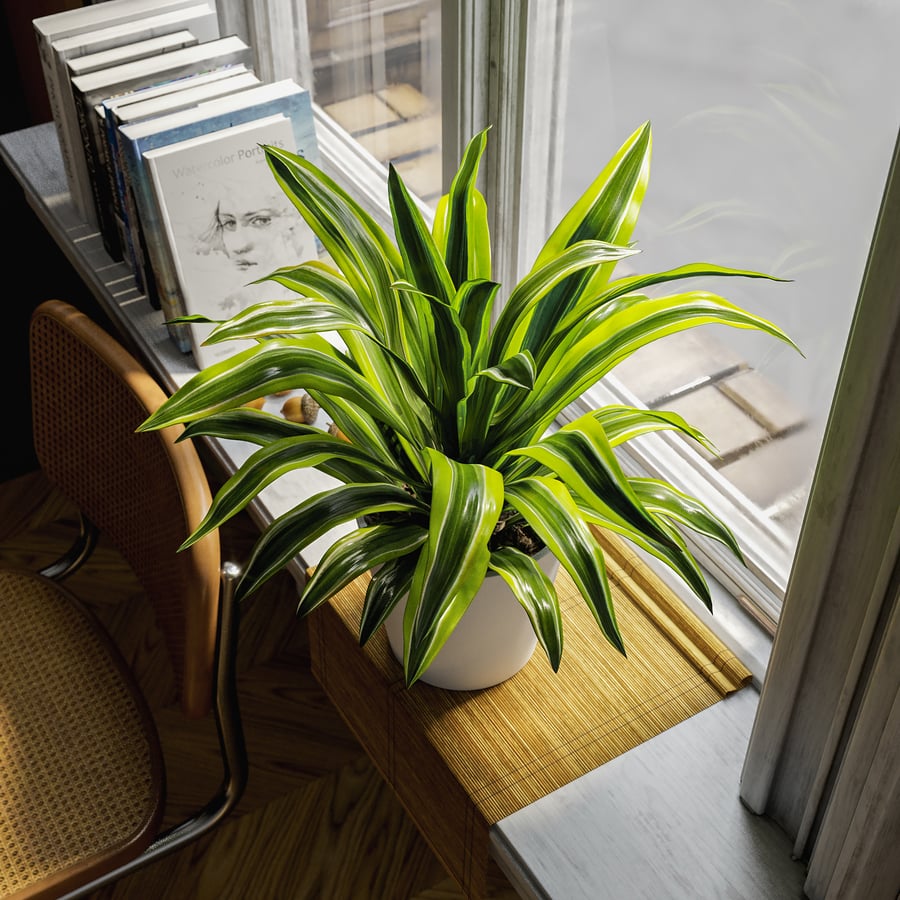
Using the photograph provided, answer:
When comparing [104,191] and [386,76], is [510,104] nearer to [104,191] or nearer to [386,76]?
[386,76]

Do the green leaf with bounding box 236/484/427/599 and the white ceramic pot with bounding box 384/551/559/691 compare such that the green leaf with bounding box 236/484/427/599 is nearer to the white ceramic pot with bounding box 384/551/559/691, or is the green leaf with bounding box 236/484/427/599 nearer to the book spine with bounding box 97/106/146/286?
the white ceramic pot with bounding box 384/551/559/691

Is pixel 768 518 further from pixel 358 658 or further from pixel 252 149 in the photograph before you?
pixel 252 149

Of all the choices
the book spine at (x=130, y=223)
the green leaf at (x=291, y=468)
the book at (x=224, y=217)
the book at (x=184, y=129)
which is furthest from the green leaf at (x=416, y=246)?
the book spine at (x=130, y=223)

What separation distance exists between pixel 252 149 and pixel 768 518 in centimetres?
68

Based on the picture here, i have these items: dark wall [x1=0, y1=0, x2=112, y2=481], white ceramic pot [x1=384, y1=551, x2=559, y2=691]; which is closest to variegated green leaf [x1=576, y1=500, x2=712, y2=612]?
white ceramic pot [x1=384, y1=551, x2=559, y2=691]

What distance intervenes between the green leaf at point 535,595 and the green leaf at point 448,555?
0.04 meters

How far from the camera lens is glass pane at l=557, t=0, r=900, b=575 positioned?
0.77 meters

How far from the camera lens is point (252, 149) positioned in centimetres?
119

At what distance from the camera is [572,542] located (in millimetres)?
695

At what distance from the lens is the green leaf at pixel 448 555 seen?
0.68 m

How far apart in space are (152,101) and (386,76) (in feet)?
0.97

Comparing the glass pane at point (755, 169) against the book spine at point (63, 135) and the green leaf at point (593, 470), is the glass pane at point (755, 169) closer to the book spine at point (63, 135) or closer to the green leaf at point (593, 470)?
the green leaf at point (593, 470)

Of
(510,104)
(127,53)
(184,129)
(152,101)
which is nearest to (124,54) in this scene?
(127,53)

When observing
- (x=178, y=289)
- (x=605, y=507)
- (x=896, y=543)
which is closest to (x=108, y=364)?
(x=178, y=289)
